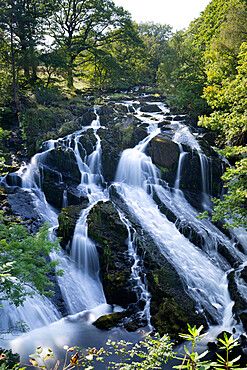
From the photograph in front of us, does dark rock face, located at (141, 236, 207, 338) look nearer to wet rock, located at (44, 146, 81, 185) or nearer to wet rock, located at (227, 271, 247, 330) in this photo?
wet rock, located at (227, 271, 247, 330)

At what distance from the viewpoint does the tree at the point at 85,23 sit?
2544 centimetres

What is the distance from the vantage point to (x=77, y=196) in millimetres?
12055

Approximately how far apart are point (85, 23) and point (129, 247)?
1102 inches

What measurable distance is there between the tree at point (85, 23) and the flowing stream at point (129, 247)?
52.1ft

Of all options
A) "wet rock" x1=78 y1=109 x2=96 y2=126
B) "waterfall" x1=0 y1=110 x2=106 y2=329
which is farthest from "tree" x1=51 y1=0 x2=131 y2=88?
"waterfall" x1=0 y1=110 x2=106 y2=329

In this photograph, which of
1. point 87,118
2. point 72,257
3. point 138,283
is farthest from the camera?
point 87,118

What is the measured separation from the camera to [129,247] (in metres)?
9.48

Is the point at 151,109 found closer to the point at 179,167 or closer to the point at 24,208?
the point at 179,167

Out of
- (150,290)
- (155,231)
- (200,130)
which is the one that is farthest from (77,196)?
(200,130)

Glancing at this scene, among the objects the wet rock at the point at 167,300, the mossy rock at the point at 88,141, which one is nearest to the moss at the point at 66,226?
the wet rock at the point at 167,300

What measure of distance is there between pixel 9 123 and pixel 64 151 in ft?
20.3

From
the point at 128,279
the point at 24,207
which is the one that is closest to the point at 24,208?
the point at 24,207

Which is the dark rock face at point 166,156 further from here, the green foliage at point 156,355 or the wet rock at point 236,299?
the green foliage at point 156,355

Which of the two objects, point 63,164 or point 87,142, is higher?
point 87,142
